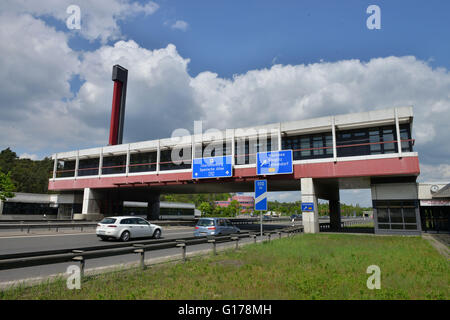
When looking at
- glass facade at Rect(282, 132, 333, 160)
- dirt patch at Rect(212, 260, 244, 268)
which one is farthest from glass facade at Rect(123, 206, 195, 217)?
dirt patch at Rect(212, 260, 244, 268)

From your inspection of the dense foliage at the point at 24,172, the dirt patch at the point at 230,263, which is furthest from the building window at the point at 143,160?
the dense foliage at the point at 24,172

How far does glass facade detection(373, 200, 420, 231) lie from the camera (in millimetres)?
23969

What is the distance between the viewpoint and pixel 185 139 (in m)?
33.2

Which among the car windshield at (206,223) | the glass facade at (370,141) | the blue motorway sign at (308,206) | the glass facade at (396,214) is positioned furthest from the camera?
the blue motorway sign at (308,206)

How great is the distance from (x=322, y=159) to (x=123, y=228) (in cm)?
1781

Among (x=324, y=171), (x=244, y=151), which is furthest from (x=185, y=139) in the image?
(x=324, y=171)

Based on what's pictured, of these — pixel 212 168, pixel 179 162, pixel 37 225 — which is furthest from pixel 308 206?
pixel 37 225

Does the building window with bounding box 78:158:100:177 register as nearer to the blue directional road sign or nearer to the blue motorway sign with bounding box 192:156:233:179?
the blue motorway sign with bounding box 192:156:233:179

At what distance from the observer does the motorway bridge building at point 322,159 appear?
2409cm

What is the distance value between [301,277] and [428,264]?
5.31m

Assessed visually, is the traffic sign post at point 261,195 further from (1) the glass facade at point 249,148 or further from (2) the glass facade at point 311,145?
(1) the glass facade at point 249,148

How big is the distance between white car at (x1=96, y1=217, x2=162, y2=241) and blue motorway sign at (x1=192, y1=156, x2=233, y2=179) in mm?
11272

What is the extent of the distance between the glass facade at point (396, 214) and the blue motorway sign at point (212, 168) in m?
13.7
